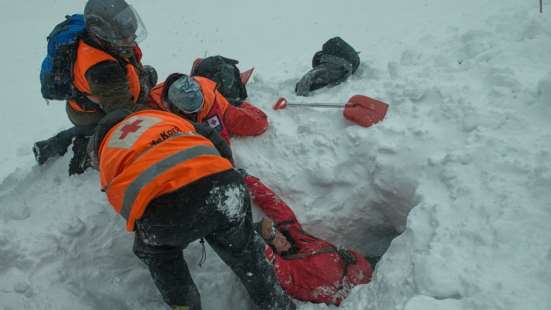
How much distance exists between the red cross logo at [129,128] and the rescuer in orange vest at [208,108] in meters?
1.10

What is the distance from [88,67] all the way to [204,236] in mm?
1552

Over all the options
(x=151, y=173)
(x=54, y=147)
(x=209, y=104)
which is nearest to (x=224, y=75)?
(x=209, y=104)

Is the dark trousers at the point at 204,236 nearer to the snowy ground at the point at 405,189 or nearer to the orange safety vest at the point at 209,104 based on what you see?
the snowy ground at the point at 405,189

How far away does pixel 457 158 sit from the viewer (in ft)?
8.91

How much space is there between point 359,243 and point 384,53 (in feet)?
7.76

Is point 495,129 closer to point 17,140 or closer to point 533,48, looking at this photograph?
point 533,48

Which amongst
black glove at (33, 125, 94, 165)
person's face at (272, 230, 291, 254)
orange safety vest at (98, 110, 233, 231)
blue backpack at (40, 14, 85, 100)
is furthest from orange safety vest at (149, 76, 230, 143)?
orange safety vest at (98, 110, 233, 231)

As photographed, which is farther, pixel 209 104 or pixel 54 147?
pixel 54 147

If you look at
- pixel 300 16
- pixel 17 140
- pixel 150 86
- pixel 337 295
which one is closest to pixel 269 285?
pixel 337 295

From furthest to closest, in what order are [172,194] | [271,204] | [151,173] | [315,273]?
1. [271,204]
2. [315,273]
3. [172,194]
4. [151,173]

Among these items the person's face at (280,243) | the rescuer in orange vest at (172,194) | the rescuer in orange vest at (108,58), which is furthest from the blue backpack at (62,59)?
the person's face at (280,243)

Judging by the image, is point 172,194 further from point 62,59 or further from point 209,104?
point 62,59

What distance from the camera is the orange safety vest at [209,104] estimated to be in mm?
3449

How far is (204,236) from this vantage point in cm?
239
